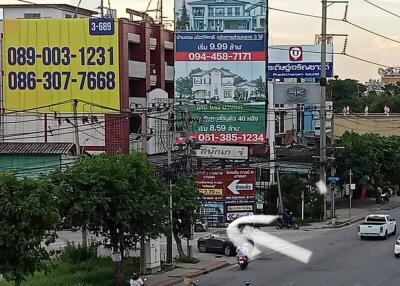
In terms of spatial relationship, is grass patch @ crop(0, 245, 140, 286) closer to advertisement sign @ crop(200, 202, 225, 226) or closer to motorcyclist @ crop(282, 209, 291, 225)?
advertisement sign @ crop(200, 202, 225, 226)

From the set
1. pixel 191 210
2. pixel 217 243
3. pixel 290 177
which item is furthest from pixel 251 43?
pixel 191 210

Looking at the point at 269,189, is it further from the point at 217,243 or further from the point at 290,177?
the point at 217,243

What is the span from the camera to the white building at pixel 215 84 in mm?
57219

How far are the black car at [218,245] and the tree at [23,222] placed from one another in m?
16.9

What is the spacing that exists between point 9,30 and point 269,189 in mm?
20982

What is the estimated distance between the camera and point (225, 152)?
53688 mm

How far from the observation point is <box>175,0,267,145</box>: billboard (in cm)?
5697

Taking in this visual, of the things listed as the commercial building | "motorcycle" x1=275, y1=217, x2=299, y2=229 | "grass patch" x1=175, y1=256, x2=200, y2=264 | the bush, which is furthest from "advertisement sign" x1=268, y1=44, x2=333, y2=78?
the bush

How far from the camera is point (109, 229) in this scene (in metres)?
30.5

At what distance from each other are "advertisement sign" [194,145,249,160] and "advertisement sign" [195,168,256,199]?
2.25 m

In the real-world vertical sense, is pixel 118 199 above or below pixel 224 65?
below

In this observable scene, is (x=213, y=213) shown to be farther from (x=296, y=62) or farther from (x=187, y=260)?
(x=296, y=62)

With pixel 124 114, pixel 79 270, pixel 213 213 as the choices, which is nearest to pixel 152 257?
pixel 79 270

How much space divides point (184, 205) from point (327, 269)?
637cm
